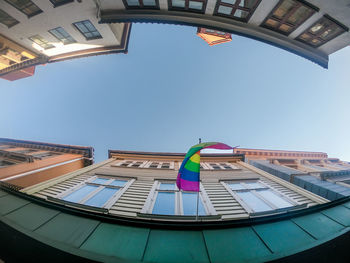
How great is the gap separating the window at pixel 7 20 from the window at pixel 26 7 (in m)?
1.44

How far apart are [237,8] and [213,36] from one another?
16.4m

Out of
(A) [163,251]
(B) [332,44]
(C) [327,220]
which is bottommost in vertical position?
(A) [163,251]

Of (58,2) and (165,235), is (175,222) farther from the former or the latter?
(58,2)

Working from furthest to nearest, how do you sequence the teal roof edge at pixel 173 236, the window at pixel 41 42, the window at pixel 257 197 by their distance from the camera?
the window at pixel 41 42 → the window at pixel 257 197 → the teal roof edge at pixel 173 236

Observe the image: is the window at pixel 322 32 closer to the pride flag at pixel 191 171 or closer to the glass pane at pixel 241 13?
the glass pane at pixel 241 13

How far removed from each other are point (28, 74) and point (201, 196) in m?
38.9

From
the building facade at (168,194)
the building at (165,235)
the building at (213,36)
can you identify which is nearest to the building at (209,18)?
the building facade at (168,194)

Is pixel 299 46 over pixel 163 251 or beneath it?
over

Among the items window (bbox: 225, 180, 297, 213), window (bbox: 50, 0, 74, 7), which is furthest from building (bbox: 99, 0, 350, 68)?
window (bbox: 225, 180, 297, 213)

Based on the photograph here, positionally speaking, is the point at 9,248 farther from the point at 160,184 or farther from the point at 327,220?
the point at 327,220

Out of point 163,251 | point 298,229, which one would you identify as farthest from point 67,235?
point 298,229

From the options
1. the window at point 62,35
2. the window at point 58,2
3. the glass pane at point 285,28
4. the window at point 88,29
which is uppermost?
the window at point 58,2

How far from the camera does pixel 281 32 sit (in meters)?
11.1

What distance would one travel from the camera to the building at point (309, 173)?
34.9 feet
